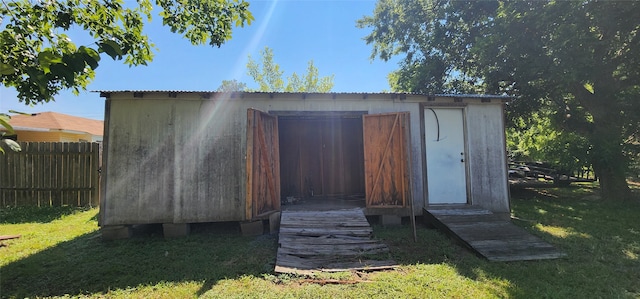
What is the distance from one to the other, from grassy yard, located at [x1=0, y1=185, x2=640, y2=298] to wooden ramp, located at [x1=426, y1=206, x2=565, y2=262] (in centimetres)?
16

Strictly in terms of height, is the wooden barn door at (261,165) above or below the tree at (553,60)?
below

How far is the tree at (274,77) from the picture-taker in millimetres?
24969

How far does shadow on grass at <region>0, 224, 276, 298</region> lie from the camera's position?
3420 mm

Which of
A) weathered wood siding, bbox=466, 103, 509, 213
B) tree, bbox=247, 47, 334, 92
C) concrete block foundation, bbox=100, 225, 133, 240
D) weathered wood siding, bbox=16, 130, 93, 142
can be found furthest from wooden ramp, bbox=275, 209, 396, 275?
tree, bbox=247, 47, 334, 92

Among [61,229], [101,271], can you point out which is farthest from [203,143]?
[61,229]

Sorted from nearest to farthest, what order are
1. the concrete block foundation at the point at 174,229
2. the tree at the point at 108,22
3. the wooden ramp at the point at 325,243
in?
the tree at the point at 108,22
the wooden ramp at the point at 325,243
the concrete block foundation at the point at 174,229

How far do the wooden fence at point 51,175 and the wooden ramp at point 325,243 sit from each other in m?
5.61

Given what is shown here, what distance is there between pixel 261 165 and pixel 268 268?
1933 mm

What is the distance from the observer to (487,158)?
19.5 feet

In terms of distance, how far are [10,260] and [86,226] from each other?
1737 mm

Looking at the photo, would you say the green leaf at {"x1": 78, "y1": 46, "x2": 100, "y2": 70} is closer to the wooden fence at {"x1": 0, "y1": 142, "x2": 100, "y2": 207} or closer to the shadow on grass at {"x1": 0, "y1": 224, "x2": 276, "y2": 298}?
the shadow on grass at {"x1": 0, "y1": 224, "x2": 276, "y2": 298}

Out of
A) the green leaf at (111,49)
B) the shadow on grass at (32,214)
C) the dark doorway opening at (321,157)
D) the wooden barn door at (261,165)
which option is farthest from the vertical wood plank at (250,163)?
the shadow on grass at (32,214)

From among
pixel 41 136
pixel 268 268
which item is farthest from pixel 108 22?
pixel 41 136

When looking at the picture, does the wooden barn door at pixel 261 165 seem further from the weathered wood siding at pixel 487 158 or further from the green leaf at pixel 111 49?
the weathered wood siding at pixel 487 158
